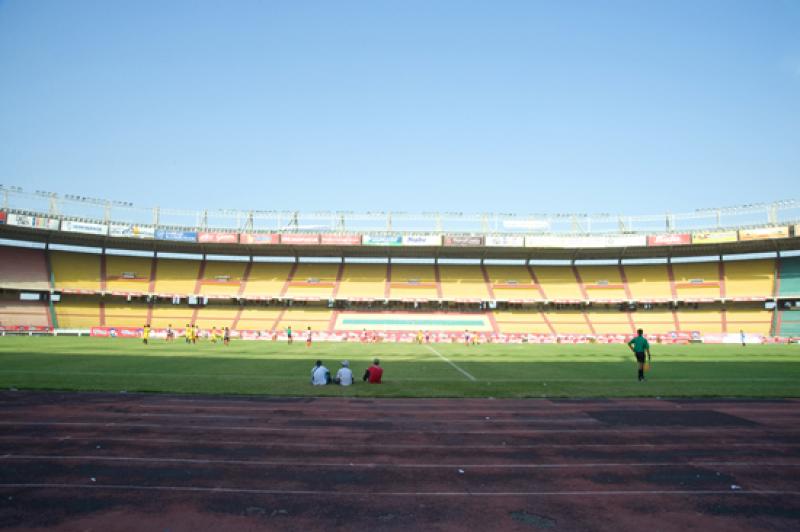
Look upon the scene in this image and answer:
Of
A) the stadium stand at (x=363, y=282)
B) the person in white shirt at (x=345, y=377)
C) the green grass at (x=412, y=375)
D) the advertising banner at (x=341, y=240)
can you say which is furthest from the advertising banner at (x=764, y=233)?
the person in white shirt at (x=345, y=377)

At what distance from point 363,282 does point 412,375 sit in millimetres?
34077

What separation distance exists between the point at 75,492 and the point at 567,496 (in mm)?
6938

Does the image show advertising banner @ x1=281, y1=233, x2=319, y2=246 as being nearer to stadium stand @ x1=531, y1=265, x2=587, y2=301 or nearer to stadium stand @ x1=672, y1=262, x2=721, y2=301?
stadium stand @ x1=531, y1=265, x2=587, y2=301

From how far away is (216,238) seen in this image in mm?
48812

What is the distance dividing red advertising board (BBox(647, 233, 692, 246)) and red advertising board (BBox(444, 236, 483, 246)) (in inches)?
703

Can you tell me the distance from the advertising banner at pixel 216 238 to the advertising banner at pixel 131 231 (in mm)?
4589

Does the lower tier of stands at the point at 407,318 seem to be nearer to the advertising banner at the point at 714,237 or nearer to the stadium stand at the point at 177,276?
the stadium stand at the point at 177,276

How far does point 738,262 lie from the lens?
50.8m

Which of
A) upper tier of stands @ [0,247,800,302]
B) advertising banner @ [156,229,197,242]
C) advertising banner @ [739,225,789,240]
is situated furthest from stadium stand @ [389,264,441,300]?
advertising banner @ [739,225,789,240]

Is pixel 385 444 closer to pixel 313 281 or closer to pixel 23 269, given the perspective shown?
pixel 313 281

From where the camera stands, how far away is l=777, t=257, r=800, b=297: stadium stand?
45844mm

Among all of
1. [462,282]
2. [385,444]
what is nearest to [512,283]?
[462,282]

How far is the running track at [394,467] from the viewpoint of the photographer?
575cm

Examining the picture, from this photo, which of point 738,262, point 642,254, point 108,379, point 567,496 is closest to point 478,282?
point 642,254
